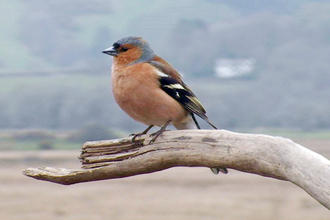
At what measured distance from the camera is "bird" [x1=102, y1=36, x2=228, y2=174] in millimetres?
7039

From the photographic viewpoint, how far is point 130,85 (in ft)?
23.1

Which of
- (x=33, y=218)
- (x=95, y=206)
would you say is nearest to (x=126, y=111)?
(x=33, y=218)

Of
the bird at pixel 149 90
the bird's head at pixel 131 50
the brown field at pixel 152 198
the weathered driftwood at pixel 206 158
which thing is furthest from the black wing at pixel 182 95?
the brown field at pixel 152 198

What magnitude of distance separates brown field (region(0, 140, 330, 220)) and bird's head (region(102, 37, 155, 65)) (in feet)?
71.8

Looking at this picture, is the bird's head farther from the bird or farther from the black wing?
the black wing

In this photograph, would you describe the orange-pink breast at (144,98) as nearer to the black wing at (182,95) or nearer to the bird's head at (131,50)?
the black wing at (182,95)

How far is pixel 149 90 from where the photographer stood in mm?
7051

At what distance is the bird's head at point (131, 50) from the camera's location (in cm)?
749

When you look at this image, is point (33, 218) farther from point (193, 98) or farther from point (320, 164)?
point (320, 164)

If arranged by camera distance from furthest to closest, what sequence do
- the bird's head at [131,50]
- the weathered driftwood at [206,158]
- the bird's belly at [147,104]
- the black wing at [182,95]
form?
the bird's head at [131,50]
the black wing at [182,95]
the bird's belly at [147,104]
the weathered driftwood at [206,158]

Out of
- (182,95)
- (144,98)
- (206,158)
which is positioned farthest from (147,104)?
(206,158)

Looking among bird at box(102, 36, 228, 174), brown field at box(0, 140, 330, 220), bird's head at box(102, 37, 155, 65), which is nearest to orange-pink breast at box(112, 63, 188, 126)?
bird at box(102, 36, 228, 174)

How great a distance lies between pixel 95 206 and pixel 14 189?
5081mm

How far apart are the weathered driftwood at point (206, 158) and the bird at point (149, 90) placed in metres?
0.33
